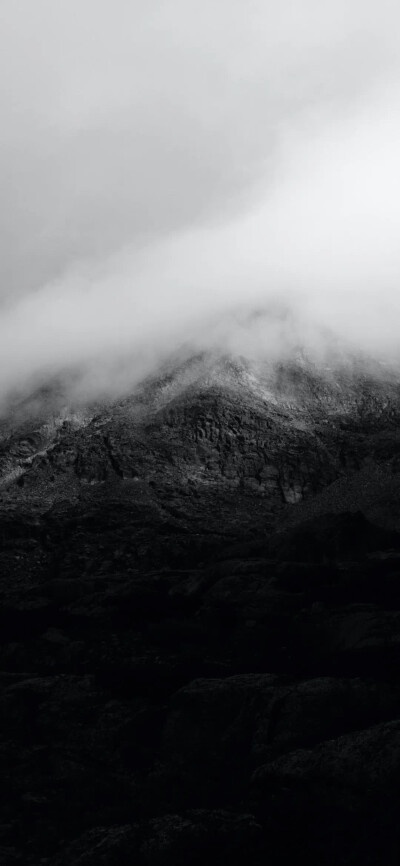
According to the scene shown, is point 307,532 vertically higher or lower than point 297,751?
higher

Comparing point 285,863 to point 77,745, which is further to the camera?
point 77,745

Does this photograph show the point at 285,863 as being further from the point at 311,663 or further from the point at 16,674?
the point at 16,674

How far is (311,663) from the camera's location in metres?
127

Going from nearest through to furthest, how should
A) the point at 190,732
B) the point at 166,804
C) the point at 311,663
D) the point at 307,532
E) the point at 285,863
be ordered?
the point at 285,863
the point at 166,804
the point at 190,732
the point at 311,663
the point at 307,532

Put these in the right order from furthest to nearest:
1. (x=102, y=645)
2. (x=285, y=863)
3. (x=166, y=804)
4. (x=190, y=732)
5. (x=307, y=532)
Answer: (x=307, y=532) < (x=102, y=645) < (x=190, y=732) < (x=166, y=804) < (x=285, y=863)

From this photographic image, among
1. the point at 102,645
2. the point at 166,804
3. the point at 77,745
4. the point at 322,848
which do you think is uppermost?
the point at 102,645

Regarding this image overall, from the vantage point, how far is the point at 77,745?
113 m

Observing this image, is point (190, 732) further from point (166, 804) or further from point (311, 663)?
point (311, 663)

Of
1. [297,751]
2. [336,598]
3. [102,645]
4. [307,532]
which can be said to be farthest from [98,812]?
[307,532]

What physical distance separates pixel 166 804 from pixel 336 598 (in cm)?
6056

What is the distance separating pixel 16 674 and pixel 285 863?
6372 cm

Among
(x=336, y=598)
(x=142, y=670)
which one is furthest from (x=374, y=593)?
(x=142, y=670)

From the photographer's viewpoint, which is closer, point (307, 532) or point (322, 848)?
point (322, 848)

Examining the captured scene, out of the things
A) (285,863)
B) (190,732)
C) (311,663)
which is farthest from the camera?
(311,663)
